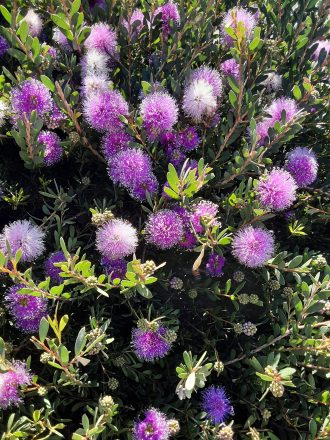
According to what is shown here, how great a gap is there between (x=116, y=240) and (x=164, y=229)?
Answer: 155 mm

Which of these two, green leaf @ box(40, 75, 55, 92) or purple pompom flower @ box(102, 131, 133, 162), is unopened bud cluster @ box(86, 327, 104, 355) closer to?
purple pompom flower @ box(102, 131, 133, 162)

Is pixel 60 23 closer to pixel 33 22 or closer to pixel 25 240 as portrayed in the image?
pixel 33 22

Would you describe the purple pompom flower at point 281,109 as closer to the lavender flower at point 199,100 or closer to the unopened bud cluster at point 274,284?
the lavender flower at point 199,100

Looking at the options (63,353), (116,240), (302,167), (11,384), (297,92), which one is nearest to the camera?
(63,353)

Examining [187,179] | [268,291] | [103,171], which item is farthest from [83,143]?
[268,291]

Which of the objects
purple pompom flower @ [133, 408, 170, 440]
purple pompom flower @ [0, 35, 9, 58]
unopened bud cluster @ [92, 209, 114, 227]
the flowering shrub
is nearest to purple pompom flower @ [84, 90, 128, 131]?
the flowering shrub

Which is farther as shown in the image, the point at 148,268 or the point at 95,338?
the point at 95,338

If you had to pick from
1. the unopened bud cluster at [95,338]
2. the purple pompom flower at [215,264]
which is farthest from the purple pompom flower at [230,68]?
the unopened bud cluster at [95,338]

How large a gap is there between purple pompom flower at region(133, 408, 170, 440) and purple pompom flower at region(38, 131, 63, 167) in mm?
925

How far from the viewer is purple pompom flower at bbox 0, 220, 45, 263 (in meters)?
1.53

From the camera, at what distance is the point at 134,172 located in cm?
158

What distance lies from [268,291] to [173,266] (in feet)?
1.17

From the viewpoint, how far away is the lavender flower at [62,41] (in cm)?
182

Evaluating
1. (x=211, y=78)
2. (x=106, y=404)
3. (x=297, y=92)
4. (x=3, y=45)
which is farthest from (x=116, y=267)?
(x=3, y=45)
